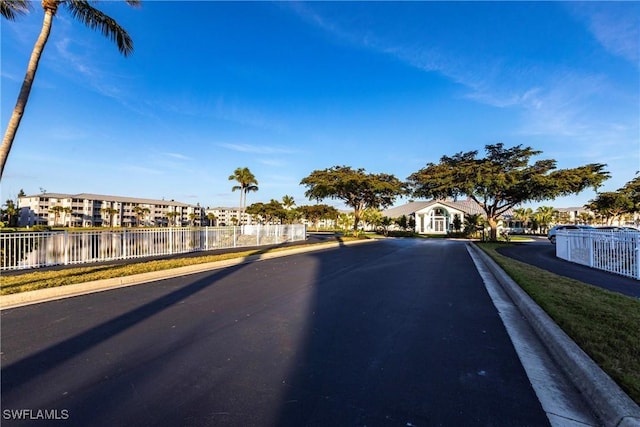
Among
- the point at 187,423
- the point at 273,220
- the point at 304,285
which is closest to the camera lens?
the point at 187,423

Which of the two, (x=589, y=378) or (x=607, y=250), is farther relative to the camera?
(x=607, y=250)

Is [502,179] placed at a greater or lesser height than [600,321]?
greater

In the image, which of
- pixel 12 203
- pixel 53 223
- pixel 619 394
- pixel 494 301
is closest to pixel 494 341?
pixel 619 394

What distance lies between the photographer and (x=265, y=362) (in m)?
3.76

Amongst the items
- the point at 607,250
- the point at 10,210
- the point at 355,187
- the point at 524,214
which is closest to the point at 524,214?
the point at 524,214

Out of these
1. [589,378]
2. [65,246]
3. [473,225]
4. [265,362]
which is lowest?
[265,362]

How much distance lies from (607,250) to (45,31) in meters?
17.9

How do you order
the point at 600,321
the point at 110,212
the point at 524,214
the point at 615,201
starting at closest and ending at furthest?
the point at 600,321 < the point at 615,201 < the point at 524,214 < the point at 110,212

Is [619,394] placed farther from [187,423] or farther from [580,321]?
[187,423]

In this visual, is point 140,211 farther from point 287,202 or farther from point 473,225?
point 473,225

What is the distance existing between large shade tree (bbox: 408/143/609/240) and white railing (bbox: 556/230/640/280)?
1345 centimetres

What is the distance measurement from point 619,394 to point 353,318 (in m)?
3.34

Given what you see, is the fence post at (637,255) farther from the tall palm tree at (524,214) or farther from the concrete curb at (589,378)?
the tall palm tree at (524,214)

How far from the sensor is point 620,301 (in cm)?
598
